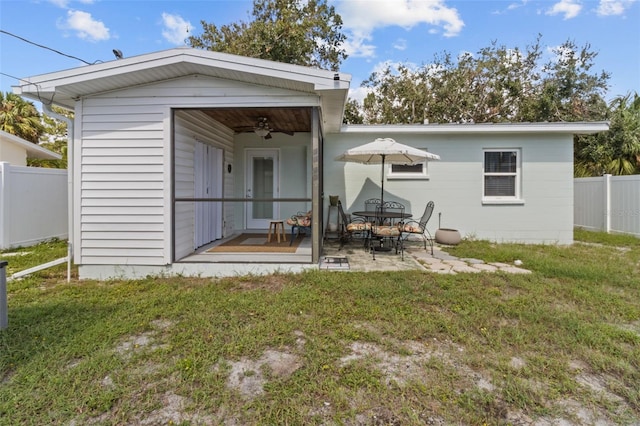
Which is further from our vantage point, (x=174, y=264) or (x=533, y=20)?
(x=533, y=20)

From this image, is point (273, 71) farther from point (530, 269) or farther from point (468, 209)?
point (468, 209)

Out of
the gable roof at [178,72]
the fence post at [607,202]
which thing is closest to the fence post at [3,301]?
the gable roof at [178,72]

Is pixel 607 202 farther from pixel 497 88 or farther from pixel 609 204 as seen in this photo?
pixel 497 88

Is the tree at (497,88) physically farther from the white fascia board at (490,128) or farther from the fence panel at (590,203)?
the white fascia board at (490,128)

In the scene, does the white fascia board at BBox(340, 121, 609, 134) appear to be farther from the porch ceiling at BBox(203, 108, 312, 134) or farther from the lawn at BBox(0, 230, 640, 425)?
the lawn at BBox(0, 230, 640, 425)

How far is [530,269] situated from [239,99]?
5.10 meters

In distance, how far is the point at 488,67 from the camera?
15.7 metres

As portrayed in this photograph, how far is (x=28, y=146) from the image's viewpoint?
10867 mm

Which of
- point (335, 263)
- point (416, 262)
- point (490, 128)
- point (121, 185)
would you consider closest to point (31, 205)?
point (121, 185)

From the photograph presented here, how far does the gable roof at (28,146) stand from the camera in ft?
33.0

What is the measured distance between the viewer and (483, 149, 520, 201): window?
302 inches

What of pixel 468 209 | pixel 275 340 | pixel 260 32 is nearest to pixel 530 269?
pixel 468 209

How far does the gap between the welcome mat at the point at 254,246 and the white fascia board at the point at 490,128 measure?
2.98 metres

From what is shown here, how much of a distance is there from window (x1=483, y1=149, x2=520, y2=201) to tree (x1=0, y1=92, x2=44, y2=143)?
1903 cm
